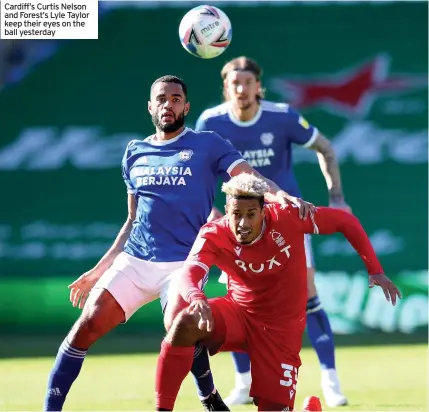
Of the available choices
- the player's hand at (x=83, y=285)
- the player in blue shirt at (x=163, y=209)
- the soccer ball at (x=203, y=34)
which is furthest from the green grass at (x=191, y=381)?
the soccer ball at (x=203, y=34)

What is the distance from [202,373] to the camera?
7219 millimetres

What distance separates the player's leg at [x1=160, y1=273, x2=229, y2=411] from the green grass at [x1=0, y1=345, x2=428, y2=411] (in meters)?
0.72

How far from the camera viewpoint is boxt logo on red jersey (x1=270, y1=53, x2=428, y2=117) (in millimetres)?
13812

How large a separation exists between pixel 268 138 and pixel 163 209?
185 centimetres

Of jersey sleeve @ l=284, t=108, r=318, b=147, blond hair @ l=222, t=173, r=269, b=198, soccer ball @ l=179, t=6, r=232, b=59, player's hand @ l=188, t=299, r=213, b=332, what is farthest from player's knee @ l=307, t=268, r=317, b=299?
player's hand @ l=188, t=299, r=213, b=332

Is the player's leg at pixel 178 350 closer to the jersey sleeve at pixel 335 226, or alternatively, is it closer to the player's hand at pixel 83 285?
the jersey sleeve at pixel 335 226

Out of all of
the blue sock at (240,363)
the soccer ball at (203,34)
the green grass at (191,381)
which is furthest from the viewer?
the blue sock at (240,363)

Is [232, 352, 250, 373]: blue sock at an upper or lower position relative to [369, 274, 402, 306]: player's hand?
lower

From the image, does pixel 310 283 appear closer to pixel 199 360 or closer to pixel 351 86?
pixel 199 360

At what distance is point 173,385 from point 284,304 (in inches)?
32.4

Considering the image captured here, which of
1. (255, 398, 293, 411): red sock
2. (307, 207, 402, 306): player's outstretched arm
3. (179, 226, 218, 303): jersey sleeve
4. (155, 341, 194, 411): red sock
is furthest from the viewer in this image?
(255, 398, 293, 411): red sock

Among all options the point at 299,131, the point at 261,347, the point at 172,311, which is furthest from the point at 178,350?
the point at 299,131

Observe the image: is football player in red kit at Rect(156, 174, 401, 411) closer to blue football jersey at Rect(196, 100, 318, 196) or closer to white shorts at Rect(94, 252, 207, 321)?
white shorts at Rect(94, 252, 207, 321)

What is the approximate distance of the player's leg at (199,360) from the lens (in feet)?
22.2
